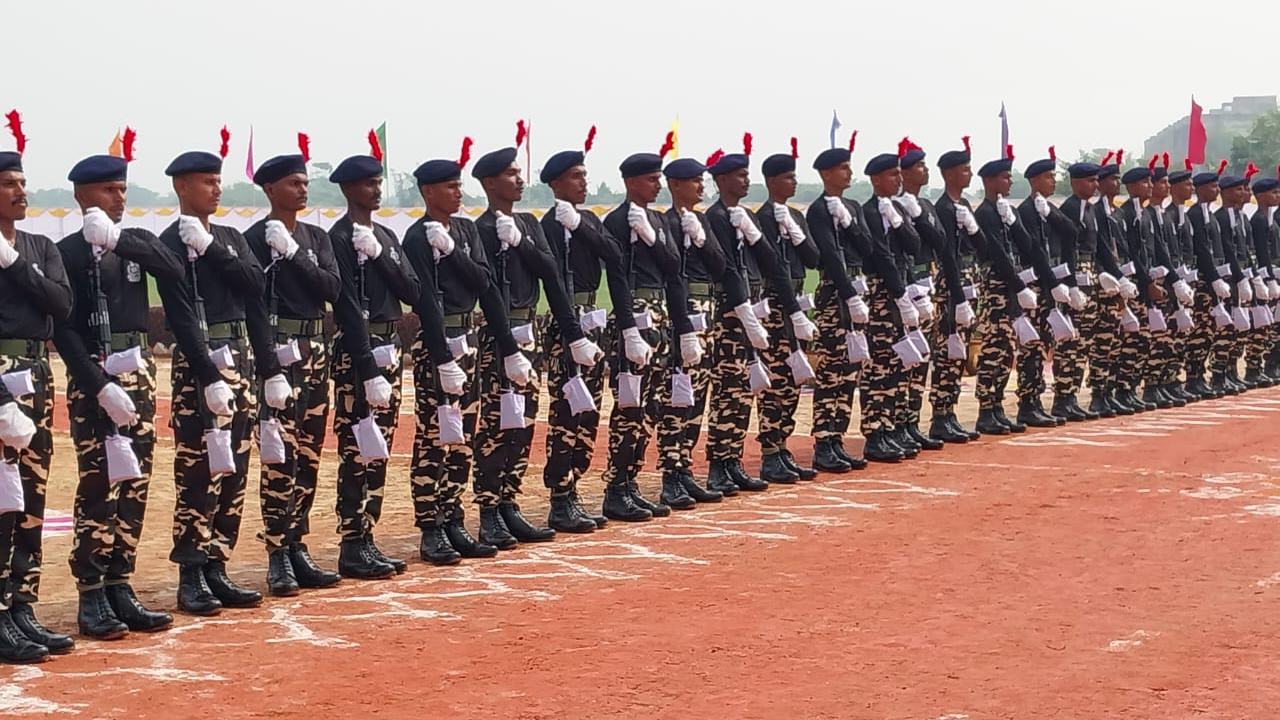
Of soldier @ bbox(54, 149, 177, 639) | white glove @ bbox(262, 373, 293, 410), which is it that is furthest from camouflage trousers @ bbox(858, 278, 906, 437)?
soldier @ bbox(54, 149, 177, 639)

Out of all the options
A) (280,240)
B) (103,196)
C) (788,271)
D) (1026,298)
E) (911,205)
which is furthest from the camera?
(1026,298)

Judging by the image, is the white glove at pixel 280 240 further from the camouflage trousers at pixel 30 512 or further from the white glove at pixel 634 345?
the white glove at pixel 634 345

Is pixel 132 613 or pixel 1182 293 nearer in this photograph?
pixel 132 613

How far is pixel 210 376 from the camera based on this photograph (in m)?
7.72

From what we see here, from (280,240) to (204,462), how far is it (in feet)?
3.65

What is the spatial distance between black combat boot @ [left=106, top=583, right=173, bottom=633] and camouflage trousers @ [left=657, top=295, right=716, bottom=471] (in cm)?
425

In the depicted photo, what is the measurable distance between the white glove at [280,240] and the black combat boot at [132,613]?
5.59 feet

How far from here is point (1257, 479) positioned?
12133 millimetres

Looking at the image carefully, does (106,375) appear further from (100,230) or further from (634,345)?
(634,345)

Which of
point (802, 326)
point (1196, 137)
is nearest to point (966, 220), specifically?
point (802, 326)

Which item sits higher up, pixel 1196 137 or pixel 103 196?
pixel 1196 137

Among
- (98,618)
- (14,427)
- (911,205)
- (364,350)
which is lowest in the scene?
(98,618)

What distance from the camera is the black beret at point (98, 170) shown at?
24.7ft

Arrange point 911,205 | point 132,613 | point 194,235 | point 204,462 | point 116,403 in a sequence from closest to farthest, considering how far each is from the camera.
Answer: point 116,403
point 132,613
point 194,235
point 204,462
point 911,205
